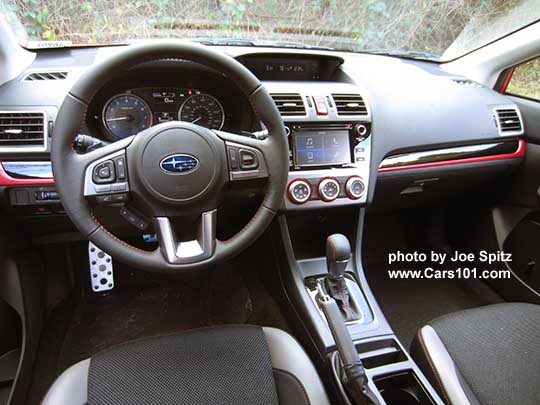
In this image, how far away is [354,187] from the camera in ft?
4.55

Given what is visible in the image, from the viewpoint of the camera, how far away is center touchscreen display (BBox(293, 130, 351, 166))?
1360mm

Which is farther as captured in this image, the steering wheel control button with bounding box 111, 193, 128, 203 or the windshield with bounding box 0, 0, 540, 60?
the windshield with bounding box 0, 0, 540, 60

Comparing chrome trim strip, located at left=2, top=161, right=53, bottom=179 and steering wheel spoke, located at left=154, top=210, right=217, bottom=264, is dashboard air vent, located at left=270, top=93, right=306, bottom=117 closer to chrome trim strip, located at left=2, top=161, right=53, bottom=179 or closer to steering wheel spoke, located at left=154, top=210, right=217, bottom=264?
steering wheel spoke, located at left=154, top=210, right=217, bottom=264

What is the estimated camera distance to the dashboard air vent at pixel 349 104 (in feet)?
4.62

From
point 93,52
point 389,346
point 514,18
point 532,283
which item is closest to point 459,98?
point 514,18

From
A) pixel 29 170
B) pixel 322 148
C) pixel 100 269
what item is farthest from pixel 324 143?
pixel 100 269

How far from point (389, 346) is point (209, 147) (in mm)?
802

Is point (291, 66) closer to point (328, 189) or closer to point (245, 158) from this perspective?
point (328, 189)

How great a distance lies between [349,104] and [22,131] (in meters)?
1.03

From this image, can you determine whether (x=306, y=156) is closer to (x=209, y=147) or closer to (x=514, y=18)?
(x=209, y=147)

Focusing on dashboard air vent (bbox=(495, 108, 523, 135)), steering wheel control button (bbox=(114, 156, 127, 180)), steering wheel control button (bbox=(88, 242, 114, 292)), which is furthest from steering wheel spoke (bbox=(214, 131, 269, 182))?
dashboard air vent (bbox=(495, 108, 523, 135))

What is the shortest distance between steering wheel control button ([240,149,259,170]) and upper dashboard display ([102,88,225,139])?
356 mm

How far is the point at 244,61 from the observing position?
144 cm

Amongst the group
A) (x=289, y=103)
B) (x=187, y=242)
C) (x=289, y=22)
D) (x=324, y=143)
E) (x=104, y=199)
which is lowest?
(x=187, y=242)
